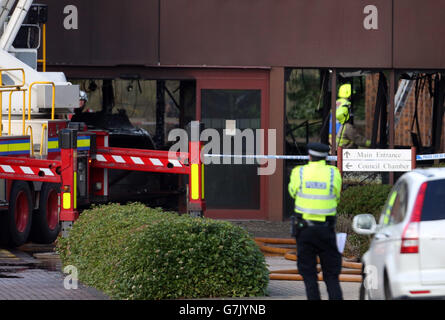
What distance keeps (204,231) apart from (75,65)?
10055 mm

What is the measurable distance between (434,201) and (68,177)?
26.2 feet

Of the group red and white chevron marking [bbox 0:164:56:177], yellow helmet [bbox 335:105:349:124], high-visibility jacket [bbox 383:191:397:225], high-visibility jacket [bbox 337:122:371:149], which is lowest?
high-visibility jacket [bbox 383:191:397:225]

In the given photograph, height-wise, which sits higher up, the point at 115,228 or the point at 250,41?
the point at 250,41

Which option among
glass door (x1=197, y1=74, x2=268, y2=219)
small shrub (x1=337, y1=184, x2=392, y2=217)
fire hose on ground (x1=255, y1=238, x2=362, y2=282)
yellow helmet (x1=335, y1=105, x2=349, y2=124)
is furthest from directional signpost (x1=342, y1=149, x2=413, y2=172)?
glass door (x1=197, y1=74, x2=268, y2=219)

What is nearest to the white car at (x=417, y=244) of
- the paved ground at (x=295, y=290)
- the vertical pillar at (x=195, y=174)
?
the paved ground at (x=295, y=290)

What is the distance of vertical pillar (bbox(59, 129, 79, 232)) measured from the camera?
628 inches

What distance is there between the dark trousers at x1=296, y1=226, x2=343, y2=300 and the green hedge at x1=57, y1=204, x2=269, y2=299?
1243mm

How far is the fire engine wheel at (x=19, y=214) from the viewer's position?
17.1 meters

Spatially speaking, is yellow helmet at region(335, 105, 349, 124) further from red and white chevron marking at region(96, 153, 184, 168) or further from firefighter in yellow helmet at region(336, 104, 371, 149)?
red and white chevron marking at region(96, 153, 184, 168)

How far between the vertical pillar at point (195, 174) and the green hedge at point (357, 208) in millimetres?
2067

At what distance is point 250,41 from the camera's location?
69.8ft

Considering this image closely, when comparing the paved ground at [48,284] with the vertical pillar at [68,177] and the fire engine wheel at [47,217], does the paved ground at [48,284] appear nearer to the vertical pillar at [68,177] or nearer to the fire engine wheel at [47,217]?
the vertical pillar at [68,177]
